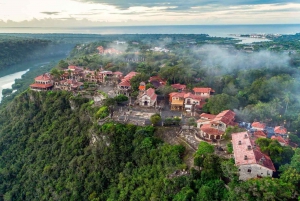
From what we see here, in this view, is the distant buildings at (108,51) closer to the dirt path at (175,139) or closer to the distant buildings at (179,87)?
the distant buildings at (179,87)

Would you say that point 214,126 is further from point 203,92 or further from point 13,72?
point 13,72

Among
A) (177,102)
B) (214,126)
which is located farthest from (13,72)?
(214,126)

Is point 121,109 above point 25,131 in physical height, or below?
above

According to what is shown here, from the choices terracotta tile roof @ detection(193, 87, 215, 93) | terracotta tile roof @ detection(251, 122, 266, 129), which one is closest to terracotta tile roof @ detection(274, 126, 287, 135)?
terracotta tile roof @ detection(251, 122, 266, 129)

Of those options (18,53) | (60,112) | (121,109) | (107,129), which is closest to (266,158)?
(107,129)

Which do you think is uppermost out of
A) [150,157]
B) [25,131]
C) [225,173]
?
[225,173]

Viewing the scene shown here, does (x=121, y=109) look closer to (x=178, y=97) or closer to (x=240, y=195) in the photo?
(x=178, y=97)

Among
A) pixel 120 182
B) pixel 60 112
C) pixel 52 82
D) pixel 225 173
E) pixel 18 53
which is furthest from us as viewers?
pixel 18 53

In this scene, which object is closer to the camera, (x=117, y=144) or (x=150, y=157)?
(x=150, y=157)

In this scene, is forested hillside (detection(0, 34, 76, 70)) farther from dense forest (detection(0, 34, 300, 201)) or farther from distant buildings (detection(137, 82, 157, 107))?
Result: distant buildings (detection(137, 82, 157, 107))
